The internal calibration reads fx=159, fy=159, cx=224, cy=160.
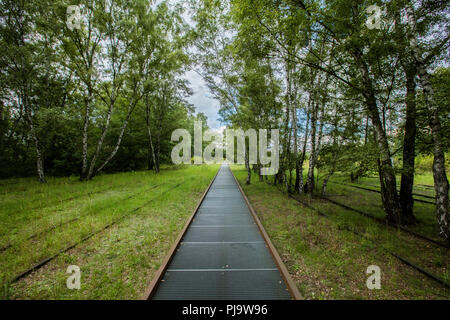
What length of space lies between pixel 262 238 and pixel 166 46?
1686cm

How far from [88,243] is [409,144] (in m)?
9.02

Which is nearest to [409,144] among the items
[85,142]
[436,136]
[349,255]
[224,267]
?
[436,136]

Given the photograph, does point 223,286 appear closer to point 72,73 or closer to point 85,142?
point 85,142

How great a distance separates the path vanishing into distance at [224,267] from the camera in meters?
2.54

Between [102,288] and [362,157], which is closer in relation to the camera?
[102,288]

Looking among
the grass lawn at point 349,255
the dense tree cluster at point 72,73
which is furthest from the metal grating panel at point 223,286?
the dense tree cluster at point 72,73

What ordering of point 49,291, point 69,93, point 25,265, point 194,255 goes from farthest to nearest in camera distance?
point 69,93 < point 194,255 < point 25,265 < point 49,291

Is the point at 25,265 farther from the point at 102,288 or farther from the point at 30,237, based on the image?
the point at 102,288

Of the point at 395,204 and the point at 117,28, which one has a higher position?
the point at 117,28

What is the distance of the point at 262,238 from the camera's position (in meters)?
4.17

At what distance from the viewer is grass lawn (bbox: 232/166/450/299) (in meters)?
2.48
